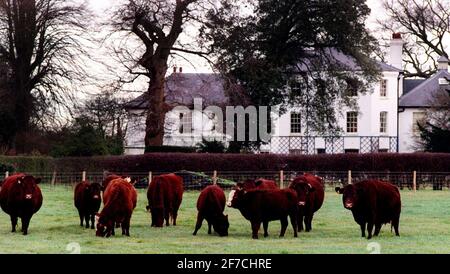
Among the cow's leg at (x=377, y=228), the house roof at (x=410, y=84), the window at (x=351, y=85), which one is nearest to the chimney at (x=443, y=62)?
the house roof at (x=410, y=84)

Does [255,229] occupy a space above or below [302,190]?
below

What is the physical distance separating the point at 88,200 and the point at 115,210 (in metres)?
3.82

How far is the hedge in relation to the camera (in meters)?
57.8

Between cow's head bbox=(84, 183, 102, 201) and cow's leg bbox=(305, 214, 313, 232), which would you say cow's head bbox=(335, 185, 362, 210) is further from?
cow's head bbox=(84, 183, 102, 201)

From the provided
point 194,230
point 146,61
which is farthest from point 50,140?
point 194,230

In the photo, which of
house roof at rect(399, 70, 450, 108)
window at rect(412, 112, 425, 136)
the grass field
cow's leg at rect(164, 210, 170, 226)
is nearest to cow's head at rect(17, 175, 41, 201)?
the grass field

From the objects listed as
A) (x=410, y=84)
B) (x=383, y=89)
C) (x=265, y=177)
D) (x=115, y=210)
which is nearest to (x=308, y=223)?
(x=115, y=210)

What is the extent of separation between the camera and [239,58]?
66938mm

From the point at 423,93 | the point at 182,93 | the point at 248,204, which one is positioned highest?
the point at 423,93

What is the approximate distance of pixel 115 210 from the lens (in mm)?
25859

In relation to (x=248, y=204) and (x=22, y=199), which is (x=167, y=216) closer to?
(x=248, y=204)

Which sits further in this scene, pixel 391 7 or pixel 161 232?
pixel 391 7
